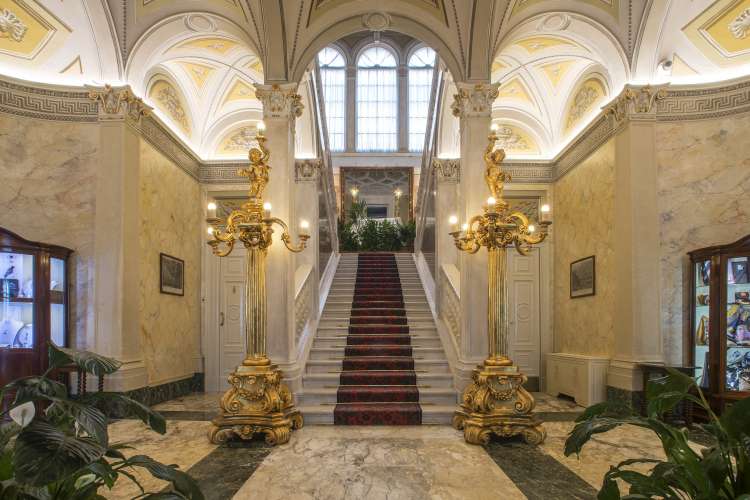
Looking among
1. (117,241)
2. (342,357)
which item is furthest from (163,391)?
(342,357)

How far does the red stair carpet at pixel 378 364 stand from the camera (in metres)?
6.52

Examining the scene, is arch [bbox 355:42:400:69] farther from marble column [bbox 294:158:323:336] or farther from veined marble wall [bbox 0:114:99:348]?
veined marble wall [bbox 0:114:99:348]

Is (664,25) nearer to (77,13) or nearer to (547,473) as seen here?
(547,473)

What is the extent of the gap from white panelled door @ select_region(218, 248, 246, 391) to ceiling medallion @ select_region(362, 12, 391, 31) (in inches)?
202

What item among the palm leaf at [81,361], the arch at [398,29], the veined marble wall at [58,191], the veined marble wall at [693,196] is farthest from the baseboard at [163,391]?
the veined marble wall at [693,196]

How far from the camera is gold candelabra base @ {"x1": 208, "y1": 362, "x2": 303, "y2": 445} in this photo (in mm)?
5738

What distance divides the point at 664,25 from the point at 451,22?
2.85 m

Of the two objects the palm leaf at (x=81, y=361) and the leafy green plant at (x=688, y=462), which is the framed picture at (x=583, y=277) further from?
the palm leaf at (x=81, y=361)

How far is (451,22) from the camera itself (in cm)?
722

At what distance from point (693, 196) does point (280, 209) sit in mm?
5558

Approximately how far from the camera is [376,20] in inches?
291

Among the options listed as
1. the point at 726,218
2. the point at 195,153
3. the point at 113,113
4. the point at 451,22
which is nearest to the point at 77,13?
the point at 113,113

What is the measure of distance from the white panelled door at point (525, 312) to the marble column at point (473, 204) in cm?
381

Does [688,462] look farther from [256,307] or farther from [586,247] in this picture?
A: [586,247]
